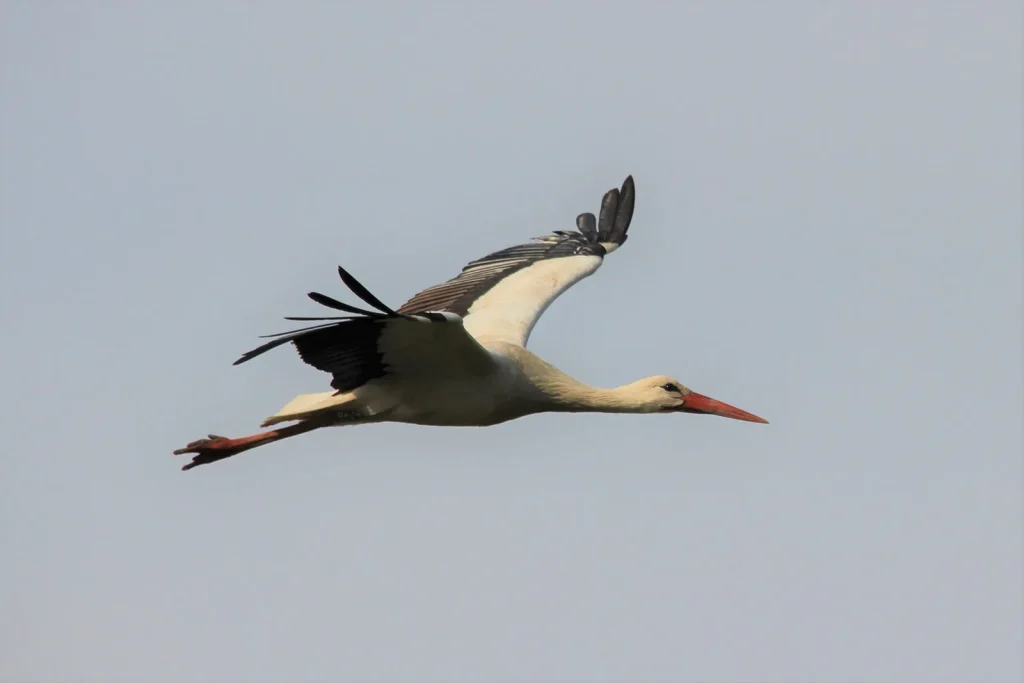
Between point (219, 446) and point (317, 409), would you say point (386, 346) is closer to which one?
point (317, 409)

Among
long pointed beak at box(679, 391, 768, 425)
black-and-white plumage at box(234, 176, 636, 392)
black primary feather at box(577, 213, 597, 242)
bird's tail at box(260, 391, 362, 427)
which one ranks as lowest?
long pointed beak at box(679, 391, 768, 425)

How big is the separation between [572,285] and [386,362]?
2.91m

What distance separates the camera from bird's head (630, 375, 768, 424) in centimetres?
1055

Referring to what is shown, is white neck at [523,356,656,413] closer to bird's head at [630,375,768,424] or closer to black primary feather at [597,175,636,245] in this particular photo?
bird's head at [630,375,768,424]

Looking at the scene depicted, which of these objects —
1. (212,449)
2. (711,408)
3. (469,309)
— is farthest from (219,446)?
(711,408)

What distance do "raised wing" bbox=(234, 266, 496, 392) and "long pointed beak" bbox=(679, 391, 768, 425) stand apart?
1.74m

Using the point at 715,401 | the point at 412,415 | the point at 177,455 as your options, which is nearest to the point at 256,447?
the point at 177,455

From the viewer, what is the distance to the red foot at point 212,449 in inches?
419

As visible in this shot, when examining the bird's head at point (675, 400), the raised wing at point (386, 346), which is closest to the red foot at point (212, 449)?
the raised wing at point (386, 346)

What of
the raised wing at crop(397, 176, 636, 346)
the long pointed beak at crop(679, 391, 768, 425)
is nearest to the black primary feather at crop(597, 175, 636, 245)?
the raised wing at crop(397, 176, 636, 346)

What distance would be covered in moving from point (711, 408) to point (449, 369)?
7.14 feet

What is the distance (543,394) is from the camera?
32.8 ft

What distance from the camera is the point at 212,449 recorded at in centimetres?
1070

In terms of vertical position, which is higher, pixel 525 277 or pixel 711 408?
pixel 525 277
